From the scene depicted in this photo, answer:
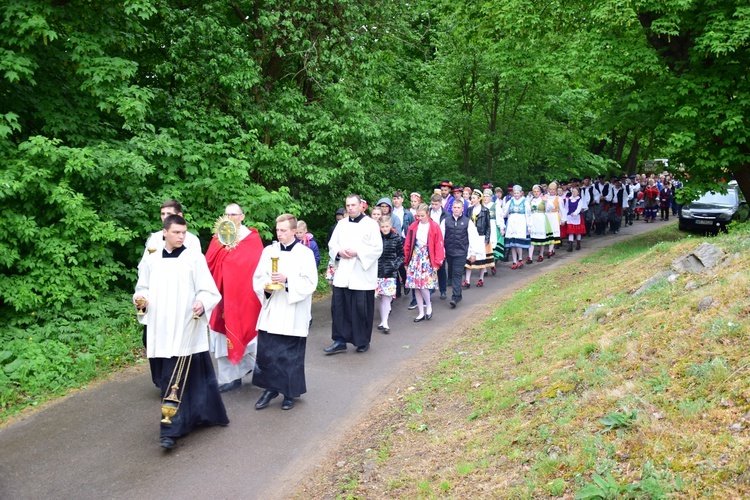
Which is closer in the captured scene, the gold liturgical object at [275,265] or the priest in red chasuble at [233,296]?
the gold liturgical object at [275,265]

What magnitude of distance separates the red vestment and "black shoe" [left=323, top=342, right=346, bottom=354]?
1.76 metres

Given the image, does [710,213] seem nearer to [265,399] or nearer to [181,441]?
[265,399]

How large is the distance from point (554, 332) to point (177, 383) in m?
4.91

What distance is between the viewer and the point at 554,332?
26.8 ft

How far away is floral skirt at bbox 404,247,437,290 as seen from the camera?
10836 millimetres

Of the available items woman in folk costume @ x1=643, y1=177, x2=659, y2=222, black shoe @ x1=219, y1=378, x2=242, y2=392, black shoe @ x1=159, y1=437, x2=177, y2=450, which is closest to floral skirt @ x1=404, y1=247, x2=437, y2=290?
black shoe @ x1=219, y1=378, x2=242, y2=392

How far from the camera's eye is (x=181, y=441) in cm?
594

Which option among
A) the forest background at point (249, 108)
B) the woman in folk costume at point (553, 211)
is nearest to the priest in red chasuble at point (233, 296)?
the forest background at point (249, 108)

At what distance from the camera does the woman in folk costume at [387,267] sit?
1002 cm

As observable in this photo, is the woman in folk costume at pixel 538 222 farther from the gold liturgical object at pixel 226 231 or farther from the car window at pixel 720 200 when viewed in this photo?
the gold liturgical object at pixel 226 231

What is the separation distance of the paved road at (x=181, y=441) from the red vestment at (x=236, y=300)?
0.67m

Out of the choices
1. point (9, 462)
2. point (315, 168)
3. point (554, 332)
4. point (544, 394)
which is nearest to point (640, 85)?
point (315, 168)

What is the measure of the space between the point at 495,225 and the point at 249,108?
6560 millimetres

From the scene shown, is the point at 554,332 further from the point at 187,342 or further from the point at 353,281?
the point at 187,342
